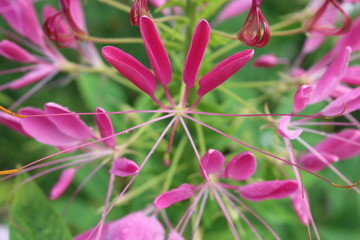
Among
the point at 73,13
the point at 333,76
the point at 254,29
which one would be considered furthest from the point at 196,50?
the point at 73,13

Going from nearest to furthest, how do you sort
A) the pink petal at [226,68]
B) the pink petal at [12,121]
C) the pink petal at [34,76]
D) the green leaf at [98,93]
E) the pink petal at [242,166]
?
the pink petal at [226,68], the pink petal at [242,166], the pink petal at [12,121], the pink petal at [34,76], the green leaf at [98,93]

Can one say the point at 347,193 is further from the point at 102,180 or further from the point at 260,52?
the point at 102,180

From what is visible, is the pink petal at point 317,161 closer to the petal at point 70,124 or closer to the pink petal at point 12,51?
the petal at point 70,124

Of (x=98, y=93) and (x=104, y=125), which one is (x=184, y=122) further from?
(x=98, y=93)

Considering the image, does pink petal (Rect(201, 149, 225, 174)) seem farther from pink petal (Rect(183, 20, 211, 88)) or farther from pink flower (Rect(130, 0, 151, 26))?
pink flower (Rect(130, 0, 151, 26))

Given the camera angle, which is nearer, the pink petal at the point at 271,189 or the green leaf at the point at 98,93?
the pink petal at the point at 271,189

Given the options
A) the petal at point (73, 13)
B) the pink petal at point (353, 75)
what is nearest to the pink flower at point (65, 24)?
the petal at point (73, 13)
